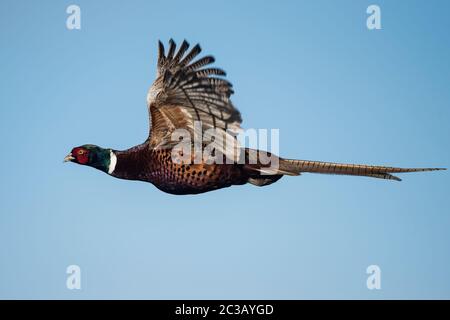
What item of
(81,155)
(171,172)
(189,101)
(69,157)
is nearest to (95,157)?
(81,155)

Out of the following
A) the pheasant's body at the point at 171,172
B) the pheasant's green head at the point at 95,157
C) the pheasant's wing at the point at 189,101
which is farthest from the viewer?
the pheasant's green head at the point at 95,157

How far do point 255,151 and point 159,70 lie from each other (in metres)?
1.65

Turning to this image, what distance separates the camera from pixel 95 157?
710 centimetres

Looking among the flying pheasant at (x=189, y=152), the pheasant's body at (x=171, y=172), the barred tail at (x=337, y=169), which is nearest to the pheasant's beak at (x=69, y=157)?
the flying pheasant at (x=189, y=152)

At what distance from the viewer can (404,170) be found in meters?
6.29

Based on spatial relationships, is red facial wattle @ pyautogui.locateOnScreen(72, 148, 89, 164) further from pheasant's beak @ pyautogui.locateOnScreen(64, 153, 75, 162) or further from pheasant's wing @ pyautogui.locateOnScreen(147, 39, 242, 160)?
pheasant's wing @ pyautogui.locateOnScreen(147, 39, 242, 160)

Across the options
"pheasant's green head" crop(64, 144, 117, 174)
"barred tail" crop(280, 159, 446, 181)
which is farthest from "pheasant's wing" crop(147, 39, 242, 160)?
"barred tail" crop(280, 159, 446, 181)

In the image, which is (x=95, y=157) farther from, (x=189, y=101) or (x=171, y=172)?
(x=189, y=101)

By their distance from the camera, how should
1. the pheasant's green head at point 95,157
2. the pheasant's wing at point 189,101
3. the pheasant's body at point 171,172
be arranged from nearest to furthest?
the pheasant's wing at point 189,101, the pheasant's body at point 171,172, the pheasant's green head at point 95,157

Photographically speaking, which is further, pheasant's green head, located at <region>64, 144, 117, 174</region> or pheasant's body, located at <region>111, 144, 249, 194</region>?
pheasant's green head, located at <region>64, 144, 117, 174</region>

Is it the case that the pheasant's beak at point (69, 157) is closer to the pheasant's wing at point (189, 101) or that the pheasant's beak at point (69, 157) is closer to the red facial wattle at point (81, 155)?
the red facial wattle at point (81, 155)

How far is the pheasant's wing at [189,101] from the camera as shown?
6.28 meters

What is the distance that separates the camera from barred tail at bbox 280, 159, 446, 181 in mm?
6453

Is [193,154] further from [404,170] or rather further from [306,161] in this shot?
[404,170]
